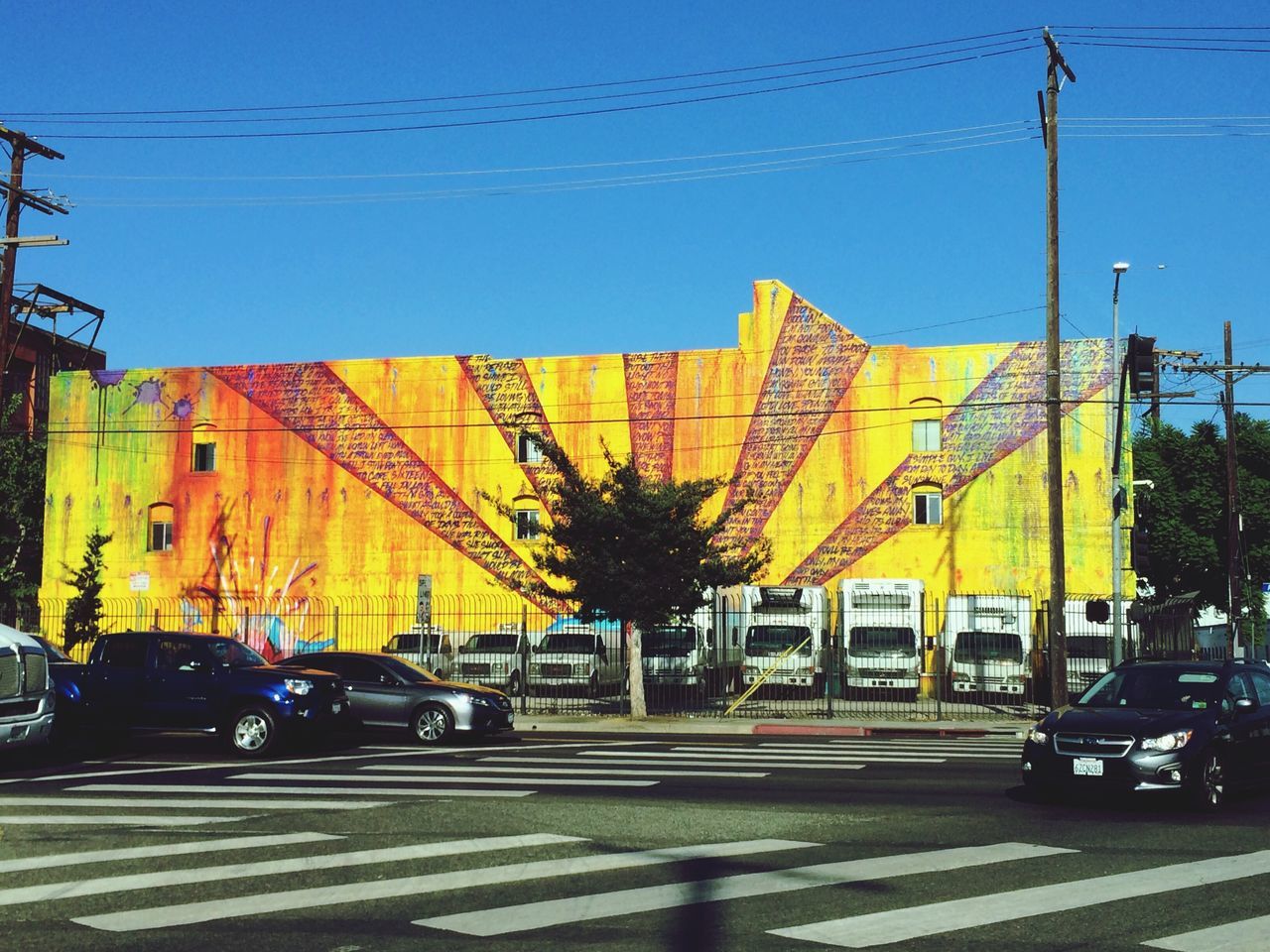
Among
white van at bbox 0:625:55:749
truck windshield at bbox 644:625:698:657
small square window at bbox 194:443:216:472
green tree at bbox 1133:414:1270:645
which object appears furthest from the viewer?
green tree at bbox 1133:414:1270:645

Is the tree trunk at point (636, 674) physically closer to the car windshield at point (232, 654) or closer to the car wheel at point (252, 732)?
the car windshield at point (232, 654)

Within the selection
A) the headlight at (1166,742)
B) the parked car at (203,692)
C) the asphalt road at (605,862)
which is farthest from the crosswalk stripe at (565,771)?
the headlight at (1166,742)

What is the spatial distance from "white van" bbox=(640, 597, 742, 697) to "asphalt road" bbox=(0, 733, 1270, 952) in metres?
15.0

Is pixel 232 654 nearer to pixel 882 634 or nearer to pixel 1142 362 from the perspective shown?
pixel 1142 362

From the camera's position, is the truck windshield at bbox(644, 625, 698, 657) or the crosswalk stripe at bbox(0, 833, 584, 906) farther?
the truck windshield at bbox(644, 625, 698, 657)

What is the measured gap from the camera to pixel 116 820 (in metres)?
12.1

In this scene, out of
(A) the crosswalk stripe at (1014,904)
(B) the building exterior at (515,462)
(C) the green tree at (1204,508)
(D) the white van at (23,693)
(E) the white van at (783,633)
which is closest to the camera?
(A) the crosswalk stripe at (1014,904)

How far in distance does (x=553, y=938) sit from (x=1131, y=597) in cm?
3479

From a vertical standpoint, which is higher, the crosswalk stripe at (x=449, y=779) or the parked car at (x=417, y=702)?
the parked car at (x=417, y=702)

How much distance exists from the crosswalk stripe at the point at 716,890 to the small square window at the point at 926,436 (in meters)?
30.7

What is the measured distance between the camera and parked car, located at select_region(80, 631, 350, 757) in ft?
59.6

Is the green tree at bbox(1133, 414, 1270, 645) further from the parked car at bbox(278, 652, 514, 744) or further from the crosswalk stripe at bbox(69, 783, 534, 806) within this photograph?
the crosswalk stripe at bbox(69, 783, 534, 806)

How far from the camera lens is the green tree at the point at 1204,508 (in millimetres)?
55375

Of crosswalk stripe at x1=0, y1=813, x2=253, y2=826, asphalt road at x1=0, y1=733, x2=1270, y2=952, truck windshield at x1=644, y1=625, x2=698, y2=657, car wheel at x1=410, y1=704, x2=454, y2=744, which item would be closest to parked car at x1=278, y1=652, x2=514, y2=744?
car wheel at x1=410, y1=704, x2=454, y2=744
